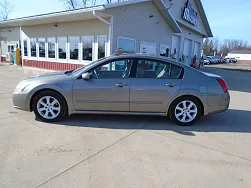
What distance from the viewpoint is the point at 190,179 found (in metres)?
2.51

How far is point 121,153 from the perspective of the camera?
3.09 metres

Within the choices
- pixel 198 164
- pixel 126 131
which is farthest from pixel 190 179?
pixel 126 131

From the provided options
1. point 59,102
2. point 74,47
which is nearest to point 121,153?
point 59,102

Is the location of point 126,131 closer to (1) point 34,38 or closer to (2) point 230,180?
(2) point 230,180

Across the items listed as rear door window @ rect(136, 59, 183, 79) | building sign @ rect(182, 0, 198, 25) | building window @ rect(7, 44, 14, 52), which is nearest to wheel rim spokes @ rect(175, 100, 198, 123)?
rear door window @ rect(136, 59, 183, 79)

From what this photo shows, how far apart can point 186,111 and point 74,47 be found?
31.5ft

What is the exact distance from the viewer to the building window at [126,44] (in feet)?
34.6

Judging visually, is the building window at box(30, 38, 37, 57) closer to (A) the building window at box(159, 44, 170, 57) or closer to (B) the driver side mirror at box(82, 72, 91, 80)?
(A) the building window at box(159, 44, 170, 57)

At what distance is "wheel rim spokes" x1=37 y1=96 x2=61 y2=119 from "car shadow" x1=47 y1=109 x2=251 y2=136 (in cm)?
25

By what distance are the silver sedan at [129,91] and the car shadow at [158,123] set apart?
236 mm

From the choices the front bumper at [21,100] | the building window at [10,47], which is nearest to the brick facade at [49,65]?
the building window at [10,47]

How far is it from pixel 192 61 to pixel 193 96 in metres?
20.1

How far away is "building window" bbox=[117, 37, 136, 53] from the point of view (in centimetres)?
1055

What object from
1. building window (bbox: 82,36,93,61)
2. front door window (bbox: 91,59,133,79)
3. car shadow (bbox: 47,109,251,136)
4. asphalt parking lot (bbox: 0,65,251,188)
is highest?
building window (bbox: 82,36,93,61)
